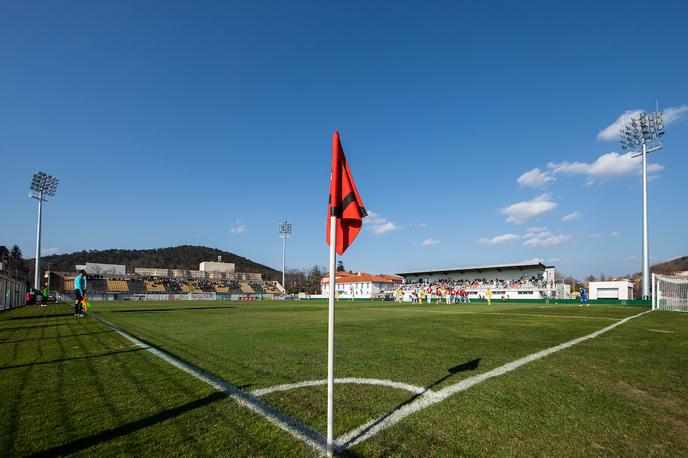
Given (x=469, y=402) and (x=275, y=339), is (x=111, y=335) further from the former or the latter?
(x=469, y=402)

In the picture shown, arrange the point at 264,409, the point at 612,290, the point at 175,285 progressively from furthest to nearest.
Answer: the point at 175,285
the point at 612,290
the point at 264,409

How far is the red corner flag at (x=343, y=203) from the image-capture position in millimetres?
3670

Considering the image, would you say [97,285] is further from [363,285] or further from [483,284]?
[483,284]

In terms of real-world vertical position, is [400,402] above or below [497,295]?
above

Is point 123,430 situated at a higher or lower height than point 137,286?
higher

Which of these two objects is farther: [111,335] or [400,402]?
[111,335]

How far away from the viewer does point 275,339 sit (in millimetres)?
9508

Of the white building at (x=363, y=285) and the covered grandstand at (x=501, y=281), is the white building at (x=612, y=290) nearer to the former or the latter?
the covered grandstand at (x=501, y=281)

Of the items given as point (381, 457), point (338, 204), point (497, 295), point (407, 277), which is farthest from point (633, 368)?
point (407, 277)

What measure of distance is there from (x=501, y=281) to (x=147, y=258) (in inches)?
5249

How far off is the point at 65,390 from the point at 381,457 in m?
4.32

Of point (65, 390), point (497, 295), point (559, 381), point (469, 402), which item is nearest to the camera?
point (469, 402)

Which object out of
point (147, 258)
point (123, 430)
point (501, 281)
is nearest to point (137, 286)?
point (147, 258)

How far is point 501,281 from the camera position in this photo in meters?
68.8
